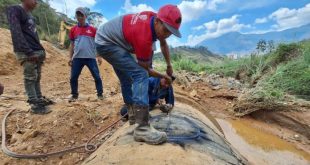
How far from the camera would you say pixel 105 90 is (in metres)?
6.96

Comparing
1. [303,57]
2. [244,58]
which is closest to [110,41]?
[303,57]

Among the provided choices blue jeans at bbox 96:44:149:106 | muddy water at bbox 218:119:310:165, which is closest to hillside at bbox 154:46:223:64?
muddy water at bbox 218:119:310:165

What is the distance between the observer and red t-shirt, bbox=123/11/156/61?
2918 mm

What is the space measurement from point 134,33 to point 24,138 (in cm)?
202

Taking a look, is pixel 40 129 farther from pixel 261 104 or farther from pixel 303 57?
pixel 303 57

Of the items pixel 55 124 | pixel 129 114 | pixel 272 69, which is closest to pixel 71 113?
pixel 55 124

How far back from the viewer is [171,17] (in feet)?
9.37

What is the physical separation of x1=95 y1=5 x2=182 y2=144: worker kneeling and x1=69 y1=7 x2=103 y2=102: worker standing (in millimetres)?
1885

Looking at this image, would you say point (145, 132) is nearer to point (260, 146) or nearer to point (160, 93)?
point (160, 93)

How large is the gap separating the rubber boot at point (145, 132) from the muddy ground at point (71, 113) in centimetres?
124

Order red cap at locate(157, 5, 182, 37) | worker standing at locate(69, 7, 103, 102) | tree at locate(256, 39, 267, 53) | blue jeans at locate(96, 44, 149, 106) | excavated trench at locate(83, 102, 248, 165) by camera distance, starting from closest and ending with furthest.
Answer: excavated trench at locate(83, 102, 248, 165)
red cap at locate(157, 5, 182, 37)
blue jeans at locate(96, 44, 149, 106)
worker standing at locate(69, 7, 103, 102)
tree at locate(256, 39, 267, 53)

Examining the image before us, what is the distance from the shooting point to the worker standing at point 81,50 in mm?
5301

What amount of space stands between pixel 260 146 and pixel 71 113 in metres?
3.12

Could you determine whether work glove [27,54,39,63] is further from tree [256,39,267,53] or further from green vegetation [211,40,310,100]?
tree [256,39,267,53]
